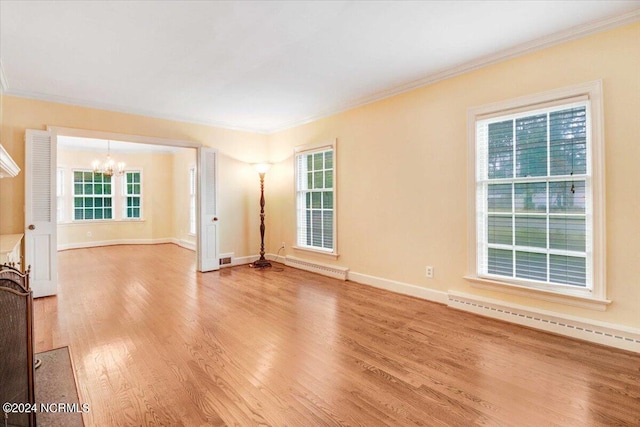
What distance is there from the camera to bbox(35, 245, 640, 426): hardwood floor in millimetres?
1798

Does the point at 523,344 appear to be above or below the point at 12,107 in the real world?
below

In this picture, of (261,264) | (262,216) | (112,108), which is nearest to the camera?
(112,108)

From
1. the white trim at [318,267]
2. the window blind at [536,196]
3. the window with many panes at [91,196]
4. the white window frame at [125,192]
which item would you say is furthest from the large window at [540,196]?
the window with many panes at [91,196]

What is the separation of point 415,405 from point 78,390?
2.12 metres

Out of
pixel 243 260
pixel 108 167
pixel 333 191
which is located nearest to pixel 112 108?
pixel 243 260

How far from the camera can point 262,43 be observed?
2.90 metres

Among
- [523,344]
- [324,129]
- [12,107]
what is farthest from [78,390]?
[324,129]

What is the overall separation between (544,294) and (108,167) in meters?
8.57

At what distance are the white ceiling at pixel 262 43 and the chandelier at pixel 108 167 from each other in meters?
3.47

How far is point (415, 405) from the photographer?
6.07 feet

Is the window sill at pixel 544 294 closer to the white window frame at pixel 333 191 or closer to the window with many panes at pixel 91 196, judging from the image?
the white window frame at pixel 333 191

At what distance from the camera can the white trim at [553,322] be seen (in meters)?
2.54

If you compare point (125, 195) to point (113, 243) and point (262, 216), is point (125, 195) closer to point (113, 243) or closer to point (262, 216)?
point (113, 243)

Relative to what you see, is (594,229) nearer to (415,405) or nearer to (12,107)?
(415,405)
